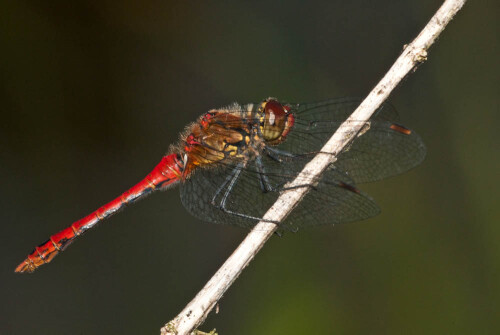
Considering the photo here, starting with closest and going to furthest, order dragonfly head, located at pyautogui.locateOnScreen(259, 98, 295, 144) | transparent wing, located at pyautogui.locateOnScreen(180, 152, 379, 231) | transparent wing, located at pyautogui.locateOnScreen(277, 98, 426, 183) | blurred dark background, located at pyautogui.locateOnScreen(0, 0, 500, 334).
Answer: transparent wing, located at pyautogui.locateOnScreen(180, 152, 379, 231), transparent wing, located at pyautogui.locateOnScreen(277, 98, 426, 183), dragonfly head, located at pyautogui.locateOnScreen(259, 98, 295, 144), blurred dark background, located at pyautogui.locateOnScreen(0, 0, 500, 334)

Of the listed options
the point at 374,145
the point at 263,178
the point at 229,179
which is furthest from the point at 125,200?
the point at 374,145

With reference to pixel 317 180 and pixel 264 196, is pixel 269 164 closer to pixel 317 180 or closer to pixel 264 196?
pixel 264 196

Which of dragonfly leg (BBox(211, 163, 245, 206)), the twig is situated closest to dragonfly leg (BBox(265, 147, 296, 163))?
dragonfly leg (BBox(211, 163, 245, 206))

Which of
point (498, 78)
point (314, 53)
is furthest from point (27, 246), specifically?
point (498, 78)

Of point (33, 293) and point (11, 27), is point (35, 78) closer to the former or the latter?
point (11, 27)

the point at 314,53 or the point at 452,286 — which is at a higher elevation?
the point at 314,53

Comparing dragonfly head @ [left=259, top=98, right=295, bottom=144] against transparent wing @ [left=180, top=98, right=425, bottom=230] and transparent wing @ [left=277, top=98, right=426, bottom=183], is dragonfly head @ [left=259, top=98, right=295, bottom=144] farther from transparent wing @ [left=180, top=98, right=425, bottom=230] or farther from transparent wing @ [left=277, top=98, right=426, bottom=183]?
transparent wing @ [left=277, top=98, right=426, bottom=183]
